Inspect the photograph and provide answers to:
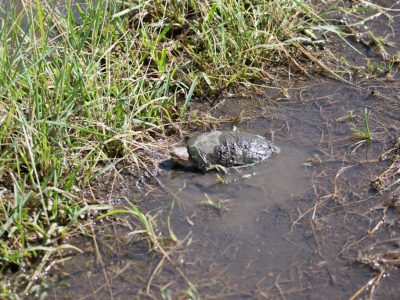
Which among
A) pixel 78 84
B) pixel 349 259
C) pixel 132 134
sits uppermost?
pixel 78 84

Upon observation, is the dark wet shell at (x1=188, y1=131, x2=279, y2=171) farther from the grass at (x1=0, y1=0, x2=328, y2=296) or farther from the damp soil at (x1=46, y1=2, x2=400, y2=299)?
the grass at (x1=0, y1=0, x2=328, y2=296)

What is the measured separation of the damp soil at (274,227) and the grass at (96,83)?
19cm

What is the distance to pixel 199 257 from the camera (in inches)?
131

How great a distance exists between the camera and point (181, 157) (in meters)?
3.97

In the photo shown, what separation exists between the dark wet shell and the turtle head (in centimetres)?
4

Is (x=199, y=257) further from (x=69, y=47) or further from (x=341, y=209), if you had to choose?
(x=69, y=47)

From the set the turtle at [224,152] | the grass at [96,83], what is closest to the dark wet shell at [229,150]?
the turtle at [224,152]

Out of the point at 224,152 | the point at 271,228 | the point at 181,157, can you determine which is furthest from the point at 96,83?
the point at 271,228

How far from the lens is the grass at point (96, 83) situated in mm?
3404

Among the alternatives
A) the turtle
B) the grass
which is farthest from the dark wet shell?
the grass

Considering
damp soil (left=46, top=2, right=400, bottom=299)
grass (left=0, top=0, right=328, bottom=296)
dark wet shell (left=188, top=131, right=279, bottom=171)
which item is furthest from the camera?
dark wet shell (left=188, top=131, right=279, bottom=171)

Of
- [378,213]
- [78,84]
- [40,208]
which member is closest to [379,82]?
[378,213]

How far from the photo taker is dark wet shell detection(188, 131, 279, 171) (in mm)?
3887

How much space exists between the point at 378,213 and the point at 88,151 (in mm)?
1468
